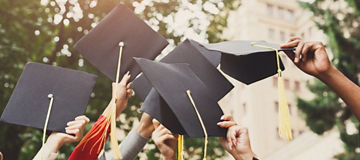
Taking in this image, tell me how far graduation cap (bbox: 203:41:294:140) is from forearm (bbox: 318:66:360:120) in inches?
8.4

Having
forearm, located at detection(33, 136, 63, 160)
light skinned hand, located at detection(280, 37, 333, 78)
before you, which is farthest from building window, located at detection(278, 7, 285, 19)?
forearm, located at detection(33, 136, 63, 160)

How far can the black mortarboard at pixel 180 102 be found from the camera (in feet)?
5.50

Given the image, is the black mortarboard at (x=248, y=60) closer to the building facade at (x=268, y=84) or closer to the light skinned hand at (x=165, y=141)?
the light skinned hand at (x=165, y=141)

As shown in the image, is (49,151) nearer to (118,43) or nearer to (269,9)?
(118,43)

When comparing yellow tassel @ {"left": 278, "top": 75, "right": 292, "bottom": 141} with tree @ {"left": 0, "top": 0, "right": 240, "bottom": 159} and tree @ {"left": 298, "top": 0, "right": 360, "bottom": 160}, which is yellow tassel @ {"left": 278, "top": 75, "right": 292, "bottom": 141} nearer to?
tree @ {"left": 0, "top": 0, "right": 240, "bottom": 159}

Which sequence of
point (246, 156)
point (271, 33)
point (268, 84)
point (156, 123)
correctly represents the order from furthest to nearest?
1. point (271, 33)
2. point (268, 84)
3. point (156, 123)
4. point (246, 156)

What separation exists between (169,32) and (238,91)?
908 inches

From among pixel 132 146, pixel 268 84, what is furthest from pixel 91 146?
pixel 268 84

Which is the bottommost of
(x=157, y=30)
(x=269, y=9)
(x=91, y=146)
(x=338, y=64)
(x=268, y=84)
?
(x=268, y=84)

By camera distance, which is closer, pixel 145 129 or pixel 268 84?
pixel 145 129

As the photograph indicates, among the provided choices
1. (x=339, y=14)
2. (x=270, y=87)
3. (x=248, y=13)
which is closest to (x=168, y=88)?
(x=339, y=14)

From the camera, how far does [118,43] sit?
2266mm

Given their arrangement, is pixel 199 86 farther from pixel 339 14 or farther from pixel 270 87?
pixel 270 87

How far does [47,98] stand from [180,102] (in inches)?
31.4
